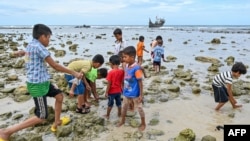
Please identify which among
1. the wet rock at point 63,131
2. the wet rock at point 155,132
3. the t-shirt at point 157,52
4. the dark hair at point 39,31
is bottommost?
the wet rock at point 155,132

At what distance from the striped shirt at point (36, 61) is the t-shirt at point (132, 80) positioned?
1476 mm

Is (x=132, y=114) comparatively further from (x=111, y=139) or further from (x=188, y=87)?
(x=188, y=87)

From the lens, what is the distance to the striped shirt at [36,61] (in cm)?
409

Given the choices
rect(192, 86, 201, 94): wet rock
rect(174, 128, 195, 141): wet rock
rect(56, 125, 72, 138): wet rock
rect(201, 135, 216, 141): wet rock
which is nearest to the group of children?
rect(56, 125, 72, 138): wet rock

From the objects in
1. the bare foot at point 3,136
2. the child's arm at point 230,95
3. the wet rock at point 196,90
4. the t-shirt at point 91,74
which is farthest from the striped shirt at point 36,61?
the wet rock at point 196,90

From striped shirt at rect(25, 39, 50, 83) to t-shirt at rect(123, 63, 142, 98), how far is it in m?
1.48

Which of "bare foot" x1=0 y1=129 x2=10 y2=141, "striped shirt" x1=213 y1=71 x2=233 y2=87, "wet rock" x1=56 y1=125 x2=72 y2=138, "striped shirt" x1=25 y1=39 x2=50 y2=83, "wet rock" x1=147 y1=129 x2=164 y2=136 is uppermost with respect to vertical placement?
"striped shirt" x1=25 y1=39 x2=50 y2=83

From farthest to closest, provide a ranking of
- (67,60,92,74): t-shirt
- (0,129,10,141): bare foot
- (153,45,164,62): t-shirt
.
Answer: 1. (153,45,164,62): t-shirt
2. (67,60,92,74): t-shirt
3. (0,129,10,141): bare foot

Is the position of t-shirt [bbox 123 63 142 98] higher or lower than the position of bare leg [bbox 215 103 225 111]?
higher

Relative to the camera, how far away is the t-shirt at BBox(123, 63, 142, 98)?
193 inches

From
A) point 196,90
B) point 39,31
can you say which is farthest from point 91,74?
point 196,90

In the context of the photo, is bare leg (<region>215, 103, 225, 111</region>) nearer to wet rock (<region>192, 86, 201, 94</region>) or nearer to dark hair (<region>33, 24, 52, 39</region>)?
wet rock (<region>192, 86, 201, 94</region>)

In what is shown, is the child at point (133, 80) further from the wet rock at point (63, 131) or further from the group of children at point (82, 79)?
the wet rock at point (63, 131)

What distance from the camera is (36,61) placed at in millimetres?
4160
